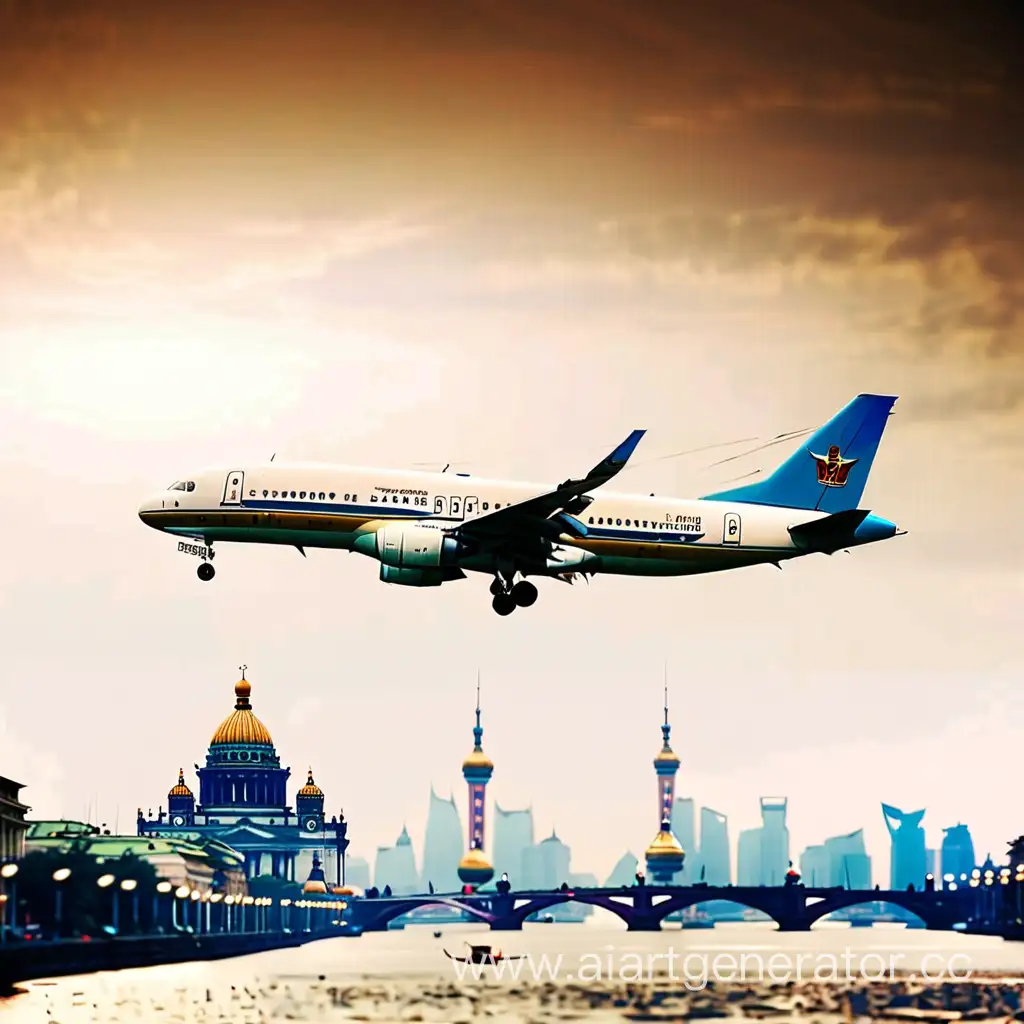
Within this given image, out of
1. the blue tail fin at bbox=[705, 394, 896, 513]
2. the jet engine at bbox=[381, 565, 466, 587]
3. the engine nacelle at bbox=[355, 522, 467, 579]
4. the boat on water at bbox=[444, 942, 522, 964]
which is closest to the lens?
the engine nacelle at bbox=[355, 522, 467, 579]

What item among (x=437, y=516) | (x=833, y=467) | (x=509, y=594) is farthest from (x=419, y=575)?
(x=833, y=467)

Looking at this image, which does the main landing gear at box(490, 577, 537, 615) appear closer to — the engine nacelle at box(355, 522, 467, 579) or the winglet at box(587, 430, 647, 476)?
the engine nacelle at box(355, 522, 467, 579)

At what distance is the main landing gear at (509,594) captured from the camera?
10588cm

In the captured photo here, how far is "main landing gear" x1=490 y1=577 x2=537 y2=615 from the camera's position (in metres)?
106

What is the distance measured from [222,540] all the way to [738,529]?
25.1 m

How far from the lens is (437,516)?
10456 centimetres

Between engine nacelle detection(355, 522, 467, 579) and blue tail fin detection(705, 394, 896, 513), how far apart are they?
Answer: 19394 millimetres

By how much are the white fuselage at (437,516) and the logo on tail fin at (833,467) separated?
256 inches

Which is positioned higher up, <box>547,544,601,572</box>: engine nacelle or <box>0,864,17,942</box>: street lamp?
<box>547,544,601,572</box>: engine nacelle

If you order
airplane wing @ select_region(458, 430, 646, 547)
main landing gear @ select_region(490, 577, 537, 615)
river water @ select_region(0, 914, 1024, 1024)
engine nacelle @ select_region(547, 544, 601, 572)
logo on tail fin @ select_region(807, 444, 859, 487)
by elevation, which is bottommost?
river water @ select_region(0, 914, 1024, 1024)

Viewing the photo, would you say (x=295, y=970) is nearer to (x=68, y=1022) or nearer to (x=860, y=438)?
(x=68, y=1022)

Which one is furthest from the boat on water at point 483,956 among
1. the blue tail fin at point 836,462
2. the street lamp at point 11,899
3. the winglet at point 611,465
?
the winglet at point 611,465

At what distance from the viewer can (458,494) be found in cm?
10525

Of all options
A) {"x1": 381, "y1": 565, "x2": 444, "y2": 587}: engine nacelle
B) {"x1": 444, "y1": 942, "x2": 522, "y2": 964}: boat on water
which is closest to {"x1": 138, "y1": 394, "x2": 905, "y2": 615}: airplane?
{"x1": 381, "y1": 565, "x2": 444, "y2": 587}: engine nacelle
